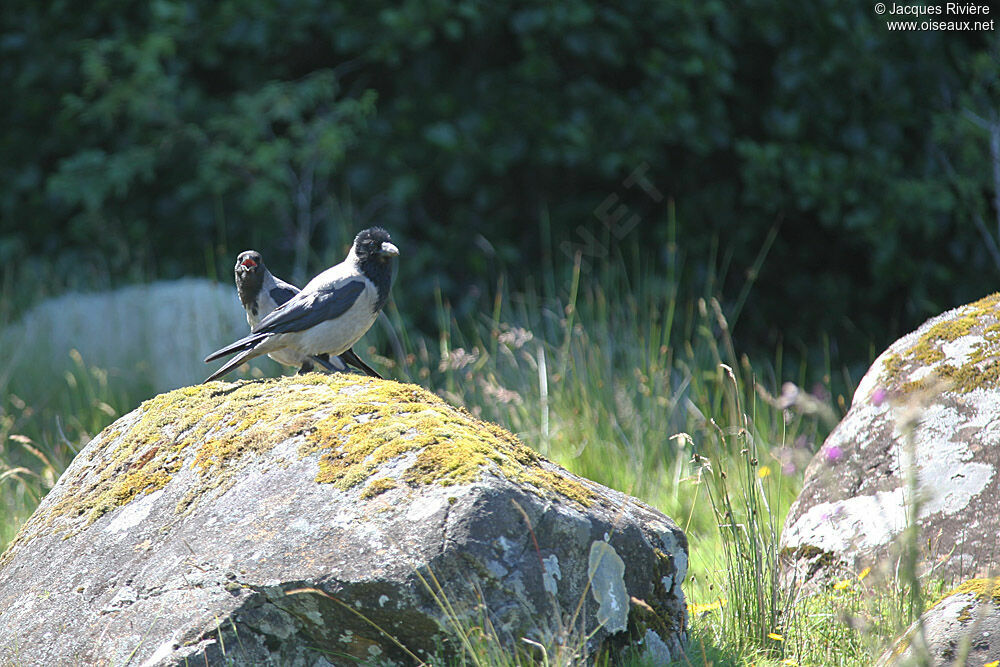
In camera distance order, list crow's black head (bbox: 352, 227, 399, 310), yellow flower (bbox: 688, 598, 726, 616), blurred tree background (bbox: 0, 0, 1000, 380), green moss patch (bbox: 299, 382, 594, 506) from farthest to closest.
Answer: blurred tree background (bbox: 0, 0, 1000, 380) < crow's black head (bbox: 352, 227, 399, 310) < yellow flower (bbox: 688, 598, 726, 616) < green moss patch (bbox: 299, 382, 594, 506)

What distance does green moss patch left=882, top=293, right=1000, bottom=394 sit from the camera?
3133 millimetres

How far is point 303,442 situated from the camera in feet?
8.17

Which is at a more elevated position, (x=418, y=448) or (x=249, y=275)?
(x=249, y=275)

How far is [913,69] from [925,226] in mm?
1160

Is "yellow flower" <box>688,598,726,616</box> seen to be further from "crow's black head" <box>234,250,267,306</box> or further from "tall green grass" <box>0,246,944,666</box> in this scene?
"crow's black head" <box>234,250,267,306</box>

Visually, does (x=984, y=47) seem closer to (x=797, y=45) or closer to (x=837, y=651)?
(x=797, y=45)

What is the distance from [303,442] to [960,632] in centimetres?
157

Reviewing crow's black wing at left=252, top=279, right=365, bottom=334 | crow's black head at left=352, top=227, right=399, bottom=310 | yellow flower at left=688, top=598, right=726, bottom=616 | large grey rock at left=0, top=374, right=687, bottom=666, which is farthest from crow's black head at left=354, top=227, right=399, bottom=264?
yellow flower at left=688, top=598, right=726, bottom=616

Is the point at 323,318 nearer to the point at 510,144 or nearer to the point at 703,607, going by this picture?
the point at 703,607

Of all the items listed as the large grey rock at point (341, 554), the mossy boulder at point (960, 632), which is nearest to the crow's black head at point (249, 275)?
the large grey rock at point (341, 554)

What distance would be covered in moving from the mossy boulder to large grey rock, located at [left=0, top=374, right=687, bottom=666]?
54cm

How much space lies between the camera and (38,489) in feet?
13.2

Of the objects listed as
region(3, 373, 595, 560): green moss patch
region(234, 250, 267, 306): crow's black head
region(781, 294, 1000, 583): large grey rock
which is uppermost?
region(234, 250, 267, 306): crow's black head

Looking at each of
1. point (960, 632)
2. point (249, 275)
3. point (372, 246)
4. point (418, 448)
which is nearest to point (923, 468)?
point (960, 632)
